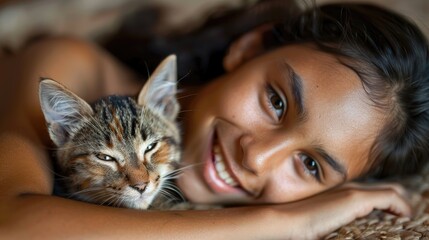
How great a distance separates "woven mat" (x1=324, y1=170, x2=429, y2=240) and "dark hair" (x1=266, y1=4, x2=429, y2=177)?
159 mm

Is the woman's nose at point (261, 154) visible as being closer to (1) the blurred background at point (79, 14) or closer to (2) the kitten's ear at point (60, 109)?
(2) the kitten's ear at point (60, 109)

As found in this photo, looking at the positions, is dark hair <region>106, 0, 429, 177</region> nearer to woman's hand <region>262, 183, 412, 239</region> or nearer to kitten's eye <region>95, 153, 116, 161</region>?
woman's hand <region>262, 183, 412, 239</region>

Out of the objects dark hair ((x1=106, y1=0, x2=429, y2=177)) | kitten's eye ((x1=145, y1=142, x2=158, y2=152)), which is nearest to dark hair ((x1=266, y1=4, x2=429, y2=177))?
dark hair ((x1=106, y1=0, x2=429, y2=177))

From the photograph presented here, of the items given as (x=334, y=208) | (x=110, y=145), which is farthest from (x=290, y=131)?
(x=110, y=145)

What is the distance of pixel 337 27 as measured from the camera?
5.04ft

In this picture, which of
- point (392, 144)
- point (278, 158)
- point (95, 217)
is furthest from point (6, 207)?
point (392, 144)

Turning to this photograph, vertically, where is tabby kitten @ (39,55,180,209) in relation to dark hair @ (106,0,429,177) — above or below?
below

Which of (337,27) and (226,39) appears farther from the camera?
(226,39)

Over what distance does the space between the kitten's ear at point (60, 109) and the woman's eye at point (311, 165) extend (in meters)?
0.56

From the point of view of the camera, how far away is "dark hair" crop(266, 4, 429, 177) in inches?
54.4

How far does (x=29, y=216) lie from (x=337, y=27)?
99 centimetres

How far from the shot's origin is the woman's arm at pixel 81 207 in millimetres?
1083

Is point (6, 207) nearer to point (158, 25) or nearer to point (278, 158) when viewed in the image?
point (278, 158)

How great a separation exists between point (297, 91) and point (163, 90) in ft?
1.19
